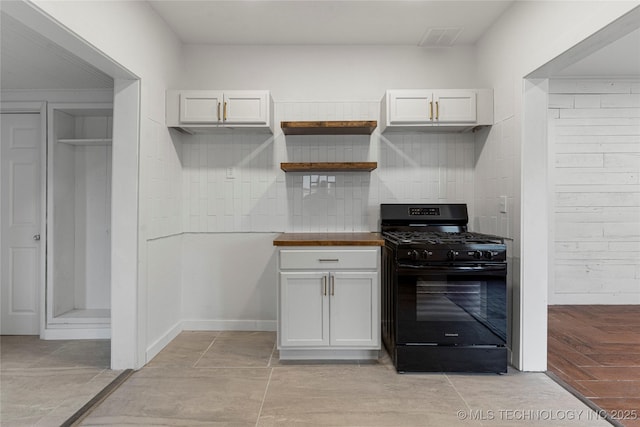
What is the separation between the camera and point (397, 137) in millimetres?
3414

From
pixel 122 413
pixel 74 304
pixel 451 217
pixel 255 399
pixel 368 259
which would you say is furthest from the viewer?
pixel 74 304

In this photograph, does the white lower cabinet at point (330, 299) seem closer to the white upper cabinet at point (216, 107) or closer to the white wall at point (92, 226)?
the white upper cabinet at point (216, 107)

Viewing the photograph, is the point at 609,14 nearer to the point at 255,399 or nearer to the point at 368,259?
the point at 368,259

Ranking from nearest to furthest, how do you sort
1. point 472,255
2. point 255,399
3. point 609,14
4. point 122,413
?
point 609,14 < point 122,413 < point 255,399 < point 472,255

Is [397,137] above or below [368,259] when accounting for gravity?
above

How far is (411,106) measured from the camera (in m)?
3.02

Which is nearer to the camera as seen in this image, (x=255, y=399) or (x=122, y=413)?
(x=122, y=413)

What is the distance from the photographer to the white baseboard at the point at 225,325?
345cm

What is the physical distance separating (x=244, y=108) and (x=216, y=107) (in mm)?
232

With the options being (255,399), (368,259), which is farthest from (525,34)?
(255,399)

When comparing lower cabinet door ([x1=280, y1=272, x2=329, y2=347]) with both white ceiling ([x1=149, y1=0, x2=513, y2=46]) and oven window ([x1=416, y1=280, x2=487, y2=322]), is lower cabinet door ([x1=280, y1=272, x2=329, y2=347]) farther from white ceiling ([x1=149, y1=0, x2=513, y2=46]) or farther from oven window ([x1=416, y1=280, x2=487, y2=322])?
white ceiling ([x1=149, y1=0, x2=513, y2=46])

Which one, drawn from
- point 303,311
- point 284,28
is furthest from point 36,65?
point 303,311

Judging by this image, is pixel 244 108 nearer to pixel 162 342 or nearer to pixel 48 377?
pixel 162 342

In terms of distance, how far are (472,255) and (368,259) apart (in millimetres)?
698
